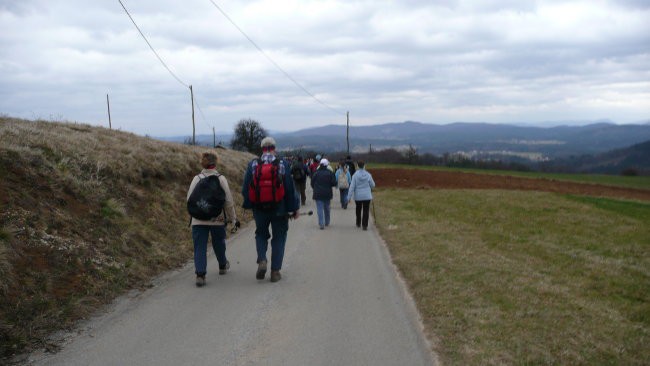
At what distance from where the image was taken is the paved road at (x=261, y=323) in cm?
460

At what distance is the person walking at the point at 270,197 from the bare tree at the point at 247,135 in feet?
210

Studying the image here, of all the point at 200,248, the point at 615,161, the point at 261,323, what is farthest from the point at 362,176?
A: the point at 615,161

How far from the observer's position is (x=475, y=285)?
716 centimetres

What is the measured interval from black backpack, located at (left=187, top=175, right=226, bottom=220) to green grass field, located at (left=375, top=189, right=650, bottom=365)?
2831 millimetres

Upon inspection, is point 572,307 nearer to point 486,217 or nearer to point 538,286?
point 538,286

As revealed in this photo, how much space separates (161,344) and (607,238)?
12.3 metres

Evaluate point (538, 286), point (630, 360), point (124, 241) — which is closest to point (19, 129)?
point (124, 241)

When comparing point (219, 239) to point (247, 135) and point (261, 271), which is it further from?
point (247, 135)

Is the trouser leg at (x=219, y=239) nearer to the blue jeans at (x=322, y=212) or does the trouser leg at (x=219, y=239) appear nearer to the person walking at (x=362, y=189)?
the blue jeans at (x=322, y=212)

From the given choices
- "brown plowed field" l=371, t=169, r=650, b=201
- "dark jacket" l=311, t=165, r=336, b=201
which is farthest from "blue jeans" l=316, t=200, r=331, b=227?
"brown plowed field" l=371, t=169, r=650, b=201

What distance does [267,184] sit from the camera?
22.9 ft

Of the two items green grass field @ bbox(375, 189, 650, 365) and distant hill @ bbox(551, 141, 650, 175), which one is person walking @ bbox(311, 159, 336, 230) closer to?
green grass field @ bbox(375, 189, 650, 365)

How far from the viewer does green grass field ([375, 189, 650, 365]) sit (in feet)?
16.3

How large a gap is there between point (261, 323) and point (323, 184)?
27.8 feet
